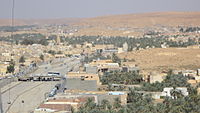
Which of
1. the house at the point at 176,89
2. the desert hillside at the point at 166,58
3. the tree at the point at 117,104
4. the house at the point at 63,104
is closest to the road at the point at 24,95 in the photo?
the house at the point at 63,104

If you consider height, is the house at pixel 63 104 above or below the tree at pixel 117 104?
above

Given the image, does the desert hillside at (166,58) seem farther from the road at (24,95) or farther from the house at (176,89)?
the house at (176,89)

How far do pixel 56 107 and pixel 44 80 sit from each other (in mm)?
16445

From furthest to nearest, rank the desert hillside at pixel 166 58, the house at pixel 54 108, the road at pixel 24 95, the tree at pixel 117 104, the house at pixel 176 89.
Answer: the desert hillside at pixel 166 58
the house at pixel 176 89
the road at pixel 24 95
the tree at pixel 117 104
the house at pixel 54 108

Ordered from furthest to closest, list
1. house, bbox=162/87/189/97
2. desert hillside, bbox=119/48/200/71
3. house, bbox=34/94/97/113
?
desert hillside, bbox=119/48/200/71, house, bbox=162/87/189/97, house, bbox=34/94/97/113

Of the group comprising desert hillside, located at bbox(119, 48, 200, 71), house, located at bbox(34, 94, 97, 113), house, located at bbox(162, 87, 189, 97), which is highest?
house, located at bbox(34, 94, 97, 113)

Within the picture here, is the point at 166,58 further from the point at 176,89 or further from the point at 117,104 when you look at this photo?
the point at 117,104

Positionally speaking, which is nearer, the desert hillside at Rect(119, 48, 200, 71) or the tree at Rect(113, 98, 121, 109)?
the tree at Rect(113, 98, 121, 109)

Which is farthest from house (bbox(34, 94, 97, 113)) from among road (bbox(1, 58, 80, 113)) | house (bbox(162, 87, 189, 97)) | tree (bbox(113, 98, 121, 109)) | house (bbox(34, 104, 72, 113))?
house (bbox(162, 87, 189, 97))

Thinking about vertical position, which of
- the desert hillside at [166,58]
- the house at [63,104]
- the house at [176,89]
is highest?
the house at [63,104]

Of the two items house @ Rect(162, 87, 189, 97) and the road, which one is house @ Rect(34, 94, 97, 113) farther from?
house @ Rect(162, 87, 189, 97)

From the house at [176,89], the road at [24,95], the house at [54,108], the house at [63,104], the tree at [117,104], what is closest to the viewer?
the house at [54,108]

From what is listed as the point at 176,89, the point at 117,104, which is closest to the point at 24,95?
the point at 117,104

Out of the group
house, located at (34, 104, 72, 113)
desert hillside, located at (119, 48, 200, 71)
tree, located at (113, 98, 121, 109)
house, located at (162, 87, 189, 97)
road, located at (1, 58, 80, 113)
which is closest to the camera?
house, located at (34, 104, 72, 113)
